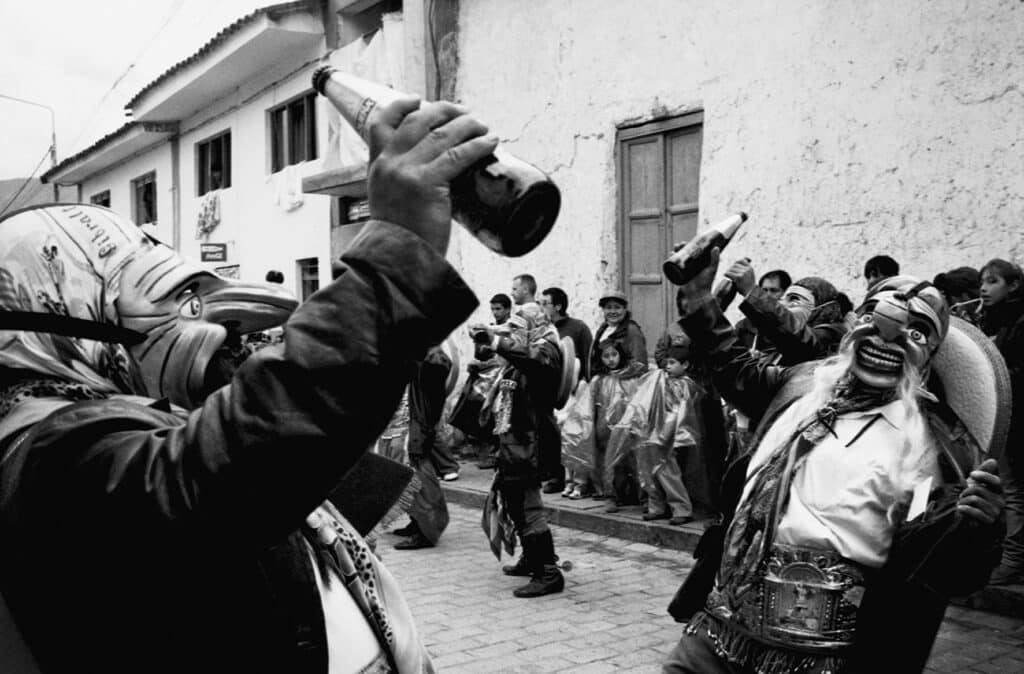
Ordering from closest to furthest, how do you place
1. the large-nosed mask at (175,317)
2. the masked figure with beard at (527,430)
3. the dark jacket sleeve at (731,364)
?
the large-nosed mask at (175,317)
the dark jacket sleeve at (731,364)
the masked figure with beard at (527,430)

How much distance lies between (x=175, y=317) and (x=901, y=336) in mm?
2804

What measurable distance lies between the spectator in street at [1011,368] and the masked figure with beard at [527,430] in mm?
2810

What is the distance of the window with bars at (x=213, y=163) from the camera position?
22.2 metres

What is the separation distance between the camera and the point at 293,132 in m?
19.3

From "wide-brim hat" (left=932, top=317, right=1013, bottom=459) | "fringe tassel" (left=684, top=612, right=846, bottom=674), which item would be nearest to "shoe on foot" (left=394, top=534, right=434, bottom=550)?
"fringe tassel" (left=684, top=612, right=846, bottom=674)

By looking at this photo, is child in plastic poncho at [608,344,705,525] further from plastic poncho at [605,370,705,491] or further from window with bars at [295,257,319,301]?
window with bars at [295,257,319,301]

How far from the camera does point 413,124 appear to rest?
1.24 m

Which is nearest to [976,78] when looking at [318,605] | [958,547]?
[958,547]

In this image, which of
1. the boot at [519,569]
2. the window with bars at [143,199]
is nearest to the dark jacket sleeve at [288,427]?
the boot at [519,569]

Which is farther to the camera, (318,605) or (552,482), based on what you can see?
(552,482)

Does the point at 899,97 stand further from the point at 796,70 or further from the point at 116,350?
the point at 116,350

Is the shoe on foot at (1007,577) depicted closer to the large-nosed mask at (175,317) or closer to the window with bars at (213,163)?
the large-nosed mask at (175,317)

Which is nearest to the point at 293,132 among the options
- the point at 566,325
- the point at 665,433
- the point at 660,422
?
the point at 566,325

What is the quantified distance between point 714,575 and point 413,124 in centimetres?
292
